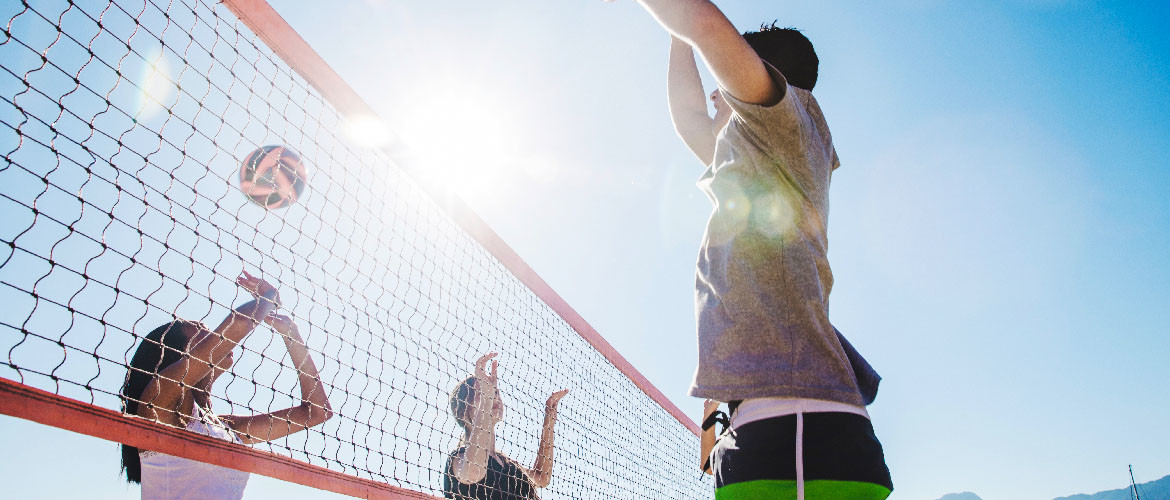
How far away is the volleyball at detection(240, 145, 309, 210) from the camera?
278 cm

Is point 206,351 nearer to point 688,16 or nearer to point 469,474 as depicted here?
point 469,474

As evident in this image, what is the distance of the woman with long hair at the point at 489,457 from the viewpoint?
153 inches

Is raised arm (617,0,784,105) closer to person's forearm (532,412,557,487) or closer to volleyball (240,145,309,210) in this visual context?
volleyball (240,145,309,210)

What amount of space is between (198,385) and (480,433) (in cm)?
182

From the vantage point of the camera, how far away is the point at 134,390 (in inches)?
107

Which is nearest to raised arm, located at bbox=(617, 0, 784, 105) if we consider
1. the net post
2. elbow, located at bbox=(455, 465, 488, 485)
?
the net post

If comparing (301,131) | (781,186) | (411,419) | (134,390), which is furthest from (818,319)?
(134,390)

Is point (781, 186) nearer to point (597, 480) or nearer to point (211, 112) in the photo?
point (211, 112)

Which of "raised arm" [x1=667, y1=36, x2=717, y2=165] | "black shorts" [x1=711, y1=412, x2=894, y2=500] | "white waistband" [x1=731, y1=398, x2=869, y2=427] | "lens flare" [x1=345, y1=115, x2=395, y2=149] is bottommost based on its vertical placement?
"black shorts" [x1=711, y1=412, x2=894, y2=500]

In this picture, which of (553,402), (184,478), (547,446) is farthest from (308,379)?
(547,446)

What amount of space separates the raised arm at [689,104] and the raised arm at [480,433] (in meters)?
2.25

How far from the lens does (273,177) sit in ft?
9.47

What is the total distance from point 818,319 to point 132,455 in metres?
3.19

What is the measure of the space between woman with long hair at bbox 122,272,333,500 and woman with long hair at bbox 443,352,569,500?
1.18 metres
